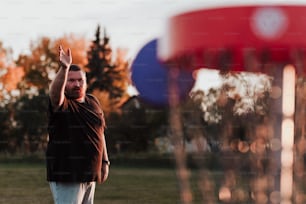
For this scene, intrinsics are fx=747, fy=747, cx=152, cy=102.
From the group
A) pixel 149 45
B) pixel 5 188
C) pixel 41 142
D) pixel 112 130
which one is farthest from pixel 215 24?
pixel 41 142

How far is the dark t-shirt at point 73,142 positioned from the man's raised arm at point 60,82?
7cm

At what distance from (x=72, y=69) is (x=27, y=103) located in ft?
46.3

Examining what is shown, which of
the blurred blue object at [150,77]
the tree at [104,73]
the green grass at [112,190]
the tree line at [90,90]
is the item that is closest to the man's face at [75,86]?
the blurred blue object at [150,77]

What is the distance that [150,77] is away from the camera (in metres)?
4.00

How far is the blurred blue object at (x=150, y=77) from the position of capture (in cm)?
400

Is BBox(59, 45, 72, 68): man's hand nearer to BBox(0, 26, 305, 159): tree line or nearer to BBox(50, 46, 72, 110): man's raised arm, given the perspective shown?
BBox(50, 46, 72, 110): man's raised arm

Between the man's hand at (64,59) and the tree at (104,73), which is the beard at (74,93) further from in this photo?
the tree at (104,73)

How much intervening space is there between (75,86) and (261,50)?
0.76 meters

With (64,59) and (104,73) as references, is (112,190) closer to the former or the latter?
(64,59)

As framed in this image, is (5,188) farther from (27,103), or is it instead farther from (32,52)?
(27,103)

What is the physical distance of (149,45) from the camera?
14.5 feet

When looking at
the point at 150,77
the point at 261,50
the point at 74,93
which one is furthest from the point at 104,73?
the point at 261,50

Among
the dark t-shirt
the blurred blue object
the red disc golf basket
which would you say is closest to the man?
the dark t-shirt

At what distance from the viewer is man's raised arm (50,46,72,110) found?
2498mm
